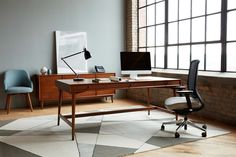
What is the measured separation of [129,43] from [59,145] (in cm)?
455

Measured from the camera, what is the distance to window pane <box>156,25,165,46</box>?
6707 millimetres

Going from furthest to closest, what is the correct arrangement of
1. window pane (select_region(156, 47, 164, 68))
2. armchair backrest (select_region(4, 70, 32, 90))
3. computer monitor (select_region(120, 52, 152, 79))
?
window pane (select_region(156, 47, 164, 68)) < armchair backrest (select_region(4, 70, 32, 90)) < computer monitor (select_region(120, 52, 152, 79))

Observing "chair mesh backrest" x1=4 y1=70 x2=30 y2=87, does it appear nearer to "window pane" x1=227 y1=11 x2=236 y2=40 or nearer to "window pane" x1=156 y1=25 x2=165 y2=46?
"window pane" x1=156 y1=25 x2=165 y2=46

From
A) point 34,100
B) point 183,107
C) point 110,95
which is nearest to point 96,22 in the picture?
point 110,95

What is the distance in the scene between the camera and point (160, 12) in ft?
→ 22.2

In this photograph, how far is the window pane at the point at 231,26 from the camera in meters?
4.85

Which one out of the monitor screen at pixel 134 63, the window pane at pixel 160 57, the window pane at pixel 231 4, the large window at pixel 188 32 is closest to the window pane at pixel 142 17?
the large window at pixel 188 32

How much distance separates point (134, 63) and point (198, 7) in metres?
1.89

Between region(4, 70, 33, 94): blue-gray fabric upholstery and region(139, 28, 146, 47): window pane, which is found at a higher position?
region(139, 28, 146, 47): window pane

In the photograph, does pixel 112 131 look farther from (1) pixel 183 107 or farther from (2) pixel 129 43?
(2) pixel 129 43

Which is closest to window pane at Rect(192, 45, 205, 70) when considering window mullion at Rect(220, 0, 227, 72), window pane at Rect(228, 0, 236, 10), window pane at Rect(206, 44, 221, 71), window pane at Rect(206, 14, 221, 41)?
window pane at Rect(206, 44, 221, 71)

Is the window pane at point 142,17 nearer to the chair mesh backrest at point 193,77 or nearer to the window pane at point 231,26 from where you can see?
the window pane at point 231,26

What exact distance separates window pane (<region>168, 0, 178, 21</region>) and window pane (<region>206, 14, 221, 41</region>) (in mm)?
1042

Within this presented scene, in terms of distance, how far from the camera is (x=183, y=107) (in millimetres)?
3959
